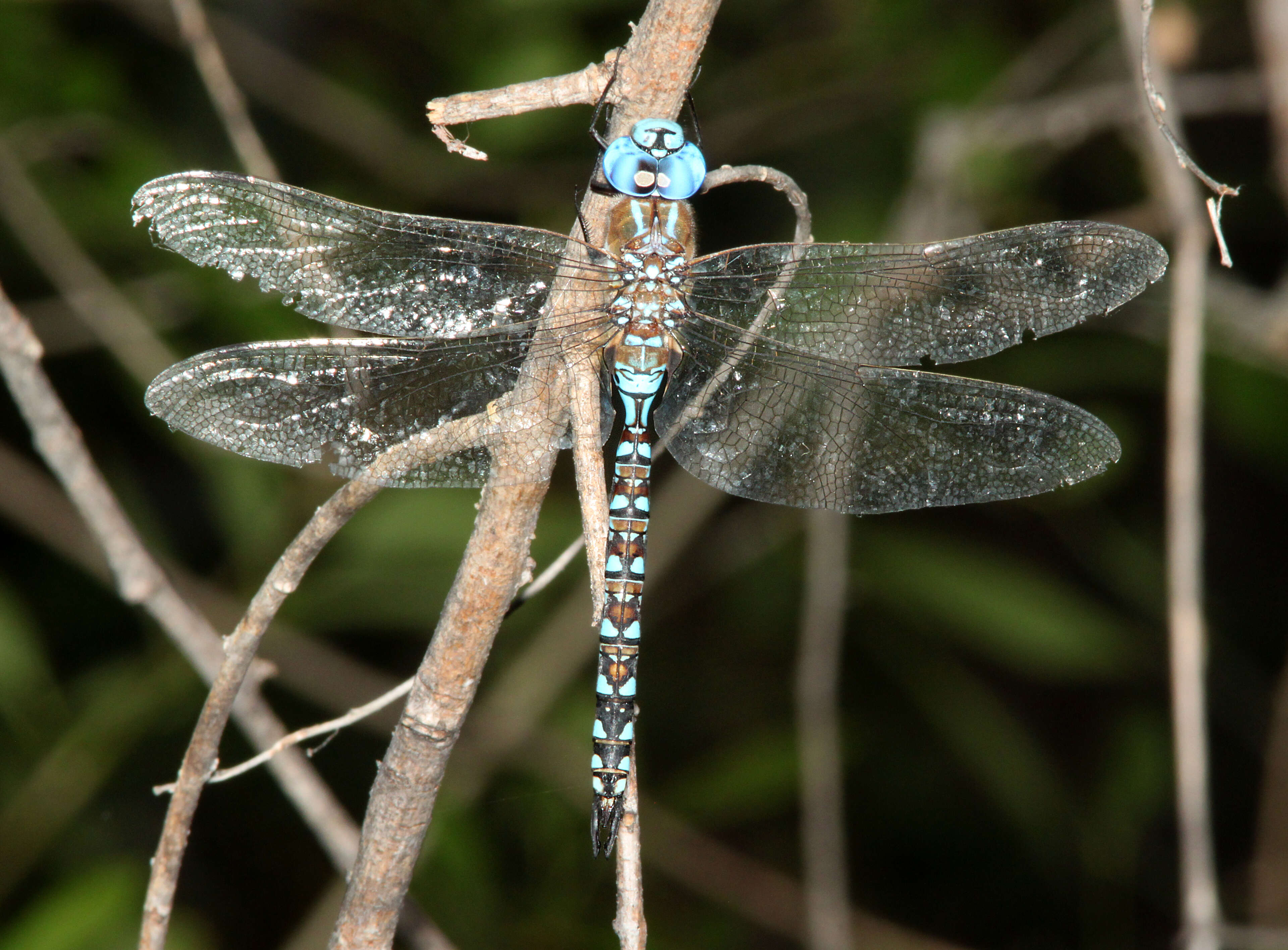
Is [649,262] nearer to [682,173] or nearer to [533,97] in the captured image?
[682,173]

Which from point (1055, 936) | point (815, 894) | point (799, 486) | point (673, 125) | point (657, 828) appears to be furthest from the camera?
point (1055, 936)

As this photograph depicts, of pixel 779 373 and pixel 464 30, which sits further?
pixel 464 30

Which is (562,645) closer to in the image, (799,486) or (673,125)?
(799,486)

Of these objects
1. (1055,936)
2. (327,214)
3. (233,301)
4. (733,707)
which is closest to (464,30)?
(233,301)

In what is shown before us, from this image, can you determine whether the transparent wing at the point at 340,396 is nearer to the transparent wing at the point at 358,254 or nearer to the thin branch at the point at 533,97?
the transparent wing at the point at 358,254

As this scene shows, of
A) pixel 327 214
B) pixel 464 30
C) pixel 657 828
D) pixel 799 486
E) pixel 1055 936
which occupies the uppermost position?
pixel 464 30

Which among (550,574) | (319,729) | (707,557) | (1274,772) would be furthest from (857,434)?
(1274,772)

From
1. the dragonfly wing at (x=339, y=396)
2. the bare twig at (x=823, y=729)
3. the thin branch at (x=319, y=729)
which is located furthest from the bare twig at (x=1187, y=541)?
the thin branch at (x=319, y=729)
